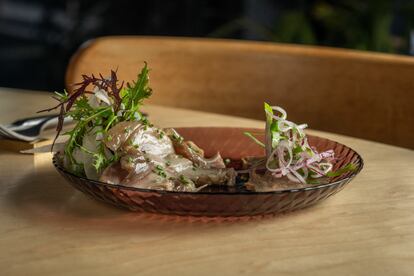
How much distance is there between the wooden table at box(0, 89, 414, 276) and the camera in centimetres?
74

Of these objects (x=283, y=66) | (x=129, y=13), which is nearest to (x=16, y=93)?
(x=283, y=66)

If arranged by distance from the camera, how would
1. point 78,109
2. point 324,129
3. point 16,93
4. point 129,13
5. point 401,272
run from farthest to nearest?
point 129,13, point 324,129, point 16,93, point 78,109, point 401,272

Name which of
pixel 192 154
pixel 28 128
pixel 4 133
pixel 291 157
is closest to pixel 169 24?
pixel 28 128

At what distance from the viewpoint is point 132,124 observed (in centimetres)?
95

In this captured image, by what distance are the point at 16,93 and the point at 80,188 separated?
3.05 ft

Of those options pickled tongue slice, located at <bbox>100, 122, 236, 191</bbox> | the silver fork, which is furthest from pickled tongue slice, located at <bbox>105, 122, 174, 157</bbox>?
the silver fork

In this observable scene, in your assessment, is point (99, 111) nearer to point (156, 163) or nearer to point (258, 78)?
point (156, 163)

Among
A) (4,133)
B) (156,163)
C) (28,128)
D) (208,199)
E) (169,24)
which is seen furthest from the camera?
(169,24)

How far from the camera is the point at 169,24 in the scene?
191 inches

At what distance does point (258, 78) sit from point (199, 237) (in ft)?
4.38

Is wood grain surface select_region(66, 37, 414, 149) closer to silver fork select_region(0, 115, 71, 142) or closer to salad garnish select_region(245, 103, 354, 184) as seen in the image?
silver fork select_region(0, 115, 71, 142)

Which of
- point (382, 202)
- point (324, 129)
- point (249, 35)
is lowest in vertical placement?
point (249, 35)

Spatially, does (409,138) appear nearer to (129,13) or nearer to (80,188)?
(80,188)

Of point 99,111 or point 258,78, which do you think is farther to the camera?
point 258,78
